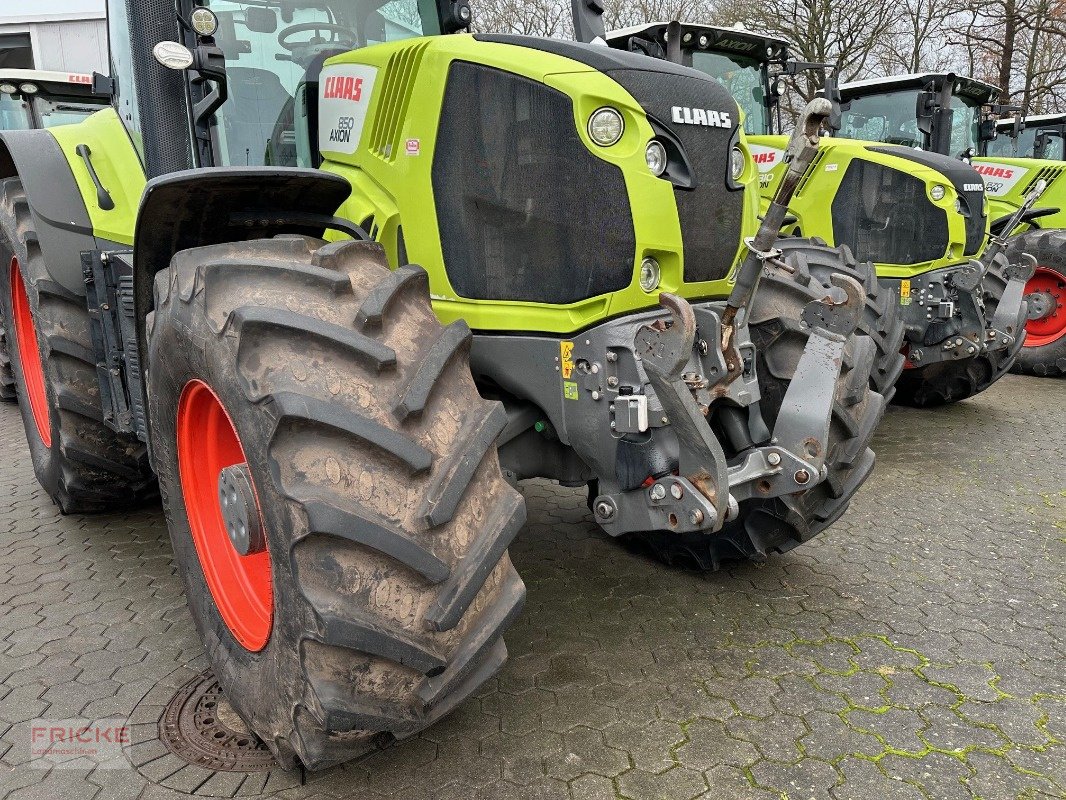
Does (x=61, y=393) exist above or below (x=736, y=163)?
below

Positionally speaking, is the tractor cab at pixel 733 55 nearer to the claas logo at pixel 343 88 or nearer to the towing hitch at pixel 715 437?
the claas logo at pixel 343 88

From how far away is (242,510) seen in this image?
1.90m

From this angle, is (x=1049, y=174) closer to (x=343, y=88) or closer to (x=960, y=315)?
(x=960, y=315)

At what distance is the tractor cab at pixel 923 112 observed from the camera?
6.94 m

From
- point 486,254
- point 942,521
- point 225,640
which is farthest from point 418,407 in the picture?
point 942,521

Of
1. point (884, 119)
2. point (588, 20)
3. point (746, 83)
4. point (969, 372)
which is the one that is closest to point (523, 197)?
point (588, 20)

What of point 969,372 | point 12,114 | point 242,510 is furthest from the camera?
point 12,114

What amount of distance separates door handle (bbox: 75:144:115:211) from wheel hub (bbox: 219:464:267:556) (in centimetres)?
168

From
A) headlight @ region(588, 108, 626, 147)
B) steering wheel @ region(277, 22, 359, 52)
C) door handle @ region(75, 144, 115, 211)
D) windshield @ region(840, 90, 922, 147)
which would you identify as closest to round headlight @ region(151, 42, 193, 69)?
steering wheel @ region(277, 22, 359, 52)

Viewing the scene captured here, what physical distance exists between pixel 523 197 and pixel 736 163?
2.30ft

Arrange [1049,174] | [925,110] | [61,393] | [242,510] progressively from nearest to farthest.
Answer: [242,510] < [61,393] < [925,110] < [1049,174]

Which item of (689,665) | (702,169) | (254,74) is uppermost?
(254,74)

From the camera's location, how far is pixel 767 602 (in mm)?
3104

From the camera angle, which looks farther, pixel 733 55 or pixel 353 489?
pixel 733 55
